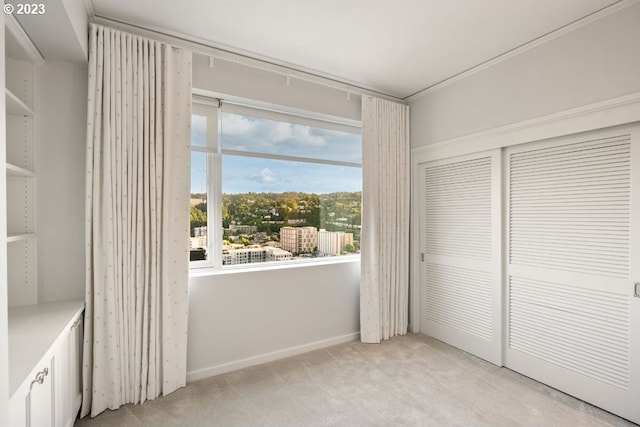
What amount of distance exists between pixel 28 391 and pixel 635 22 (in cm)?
369

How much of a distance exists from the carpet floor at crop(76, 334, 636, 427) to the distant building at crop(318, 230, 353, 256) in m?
1.08

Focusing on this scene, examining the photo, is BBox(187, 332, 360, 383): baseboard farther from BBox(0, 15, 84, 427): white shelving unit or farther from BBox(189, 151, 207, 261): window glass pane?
BBox(189, 151, 207, 261): window glass pane

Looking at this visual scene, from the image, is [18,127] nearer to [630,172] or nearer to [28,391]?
[28,391]

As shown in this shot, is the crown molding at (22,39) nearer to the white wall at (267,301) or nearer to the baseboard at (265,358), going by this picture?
the white wall at (267,301)

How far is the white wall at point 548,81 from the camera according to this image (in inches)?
79.4

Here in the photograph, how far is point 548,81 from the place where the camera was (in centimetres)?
238

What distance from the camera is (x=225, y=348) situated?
267 centimetres

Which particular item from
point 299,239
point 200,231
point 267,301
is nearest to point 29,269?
point 200,231

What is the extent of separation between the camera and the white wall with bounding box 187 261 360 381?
2.59 metres

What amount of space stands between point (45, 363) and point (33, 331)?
32 cm

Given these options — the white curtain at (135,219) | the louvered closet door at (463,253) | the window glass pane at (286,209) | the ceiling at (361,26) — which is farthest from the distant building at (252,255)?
the ceiling at (361,26)

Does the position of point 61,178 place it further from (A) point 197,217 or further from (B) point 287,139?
(B) point 287,139

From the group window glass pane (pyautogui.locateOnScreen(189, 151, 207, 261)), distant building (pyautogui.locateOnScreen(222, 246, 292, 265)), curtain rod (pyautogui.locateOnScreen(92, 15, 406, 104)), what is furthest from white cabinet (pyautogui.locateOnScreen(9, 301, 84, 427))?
curtain rod (pyautogui.locateOnScreen(92, 15, 406, 104))

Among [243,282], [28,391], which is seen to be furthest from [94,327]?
[243,282]
